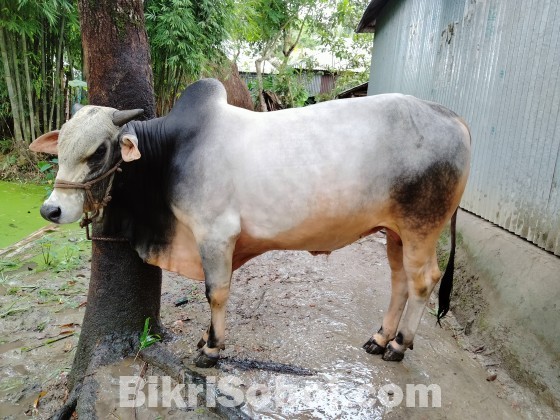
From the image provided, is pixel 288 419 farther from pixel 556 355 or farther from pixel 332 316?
pixel 556 355

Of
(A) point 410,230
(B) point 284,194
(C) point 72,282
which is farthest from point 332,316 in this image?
(C) point 72,282

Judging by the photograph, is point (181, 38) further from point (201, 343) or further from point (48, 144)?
point (201, 343)

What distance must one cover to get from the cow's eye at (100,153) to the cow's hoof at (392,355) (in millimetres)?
2052

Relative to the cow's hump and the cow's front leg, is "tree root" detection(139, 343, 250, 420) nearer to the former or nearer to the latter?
the cow's front leg

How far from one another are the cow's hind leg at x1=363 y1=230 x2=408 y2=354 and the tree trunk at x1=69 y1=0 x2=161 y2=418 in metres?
1.47

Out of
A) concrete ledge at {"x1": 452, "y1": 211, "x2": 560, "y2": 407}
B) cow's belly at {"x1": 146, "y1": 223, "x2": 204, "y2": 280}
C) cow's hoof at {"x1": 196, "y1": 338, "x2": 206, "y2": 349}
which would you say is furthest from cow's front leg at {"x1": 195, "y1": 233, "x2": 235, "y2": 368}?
concrete ledge at {"x1": 452, "y1": 211, "x2": 560, "y2": 407}

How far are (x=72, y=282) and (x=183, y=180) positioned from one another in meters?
2.26

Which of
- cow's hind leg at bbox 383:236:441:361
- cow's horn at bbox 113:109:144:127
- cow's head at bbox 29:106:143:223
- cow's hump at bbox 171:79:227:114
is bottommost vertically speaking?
Answer: cow's hind leg at bbox 383:236:441:361

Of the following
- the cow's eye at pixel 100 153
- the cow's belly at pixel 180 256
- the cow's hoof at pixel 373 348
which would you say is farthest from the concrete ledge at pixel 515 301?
the cow's eye at pixel 100 153

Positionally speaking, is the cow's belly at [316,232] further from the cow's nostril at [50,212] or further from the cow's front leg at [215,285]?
the cow's nostril at [50,212]

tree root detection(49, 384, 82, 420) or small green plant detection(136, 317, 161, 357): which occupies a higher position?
small green plant detection(136, 317, 161, 357)

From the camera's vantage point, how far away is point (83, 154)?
2.06 meters

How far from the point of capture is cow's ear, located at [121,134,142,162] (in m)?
2.03

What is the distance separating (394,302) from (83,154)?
2058 millimetres
